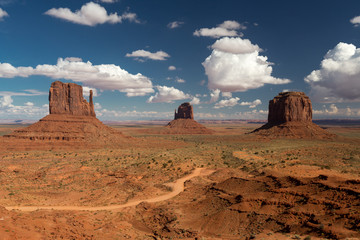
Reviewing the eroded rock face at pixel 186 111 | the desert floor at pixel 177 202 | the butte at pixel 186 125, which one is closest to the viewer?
the desert floor at pixel 177 202

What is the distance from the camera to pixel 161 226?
20.7 metres

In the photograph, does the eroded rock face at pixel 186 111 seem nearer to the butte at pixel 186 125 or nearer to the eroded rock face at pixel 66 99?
the butte at pixel 186 125

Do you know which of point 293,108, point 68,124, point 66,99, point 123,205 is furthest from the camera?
point 293,108

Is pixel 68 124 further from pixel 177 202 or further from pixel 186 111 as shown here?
pixel 186 111

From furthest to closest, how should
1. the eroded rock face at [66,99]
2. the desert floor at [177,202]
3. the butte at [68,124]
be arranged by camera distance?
the eroded rock face at [66,99] → the butte at [68,124] → the desert floor at [177,202]

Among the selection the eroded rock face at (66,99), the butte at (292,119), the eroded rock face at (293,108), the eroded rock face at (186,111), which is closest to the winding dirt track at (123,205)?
the eroded rock face at (66,99)

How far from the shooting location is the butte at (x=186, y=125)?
168875 mm

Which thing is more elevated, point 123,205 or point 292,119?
point 292,119

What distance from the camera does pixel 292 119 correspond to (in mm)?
112812

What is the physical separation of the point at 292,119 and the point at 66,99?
110676 mm

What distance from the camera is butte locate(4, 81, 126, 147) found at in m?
73.4

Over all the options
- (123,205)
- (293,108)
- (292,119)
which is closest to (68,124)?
(123,205)

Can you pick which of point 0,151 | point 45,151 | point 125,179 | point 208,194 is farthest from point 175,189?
point 0,151

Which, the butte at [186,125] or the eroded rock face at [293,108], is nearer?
the eroded rock face at [293,108]
